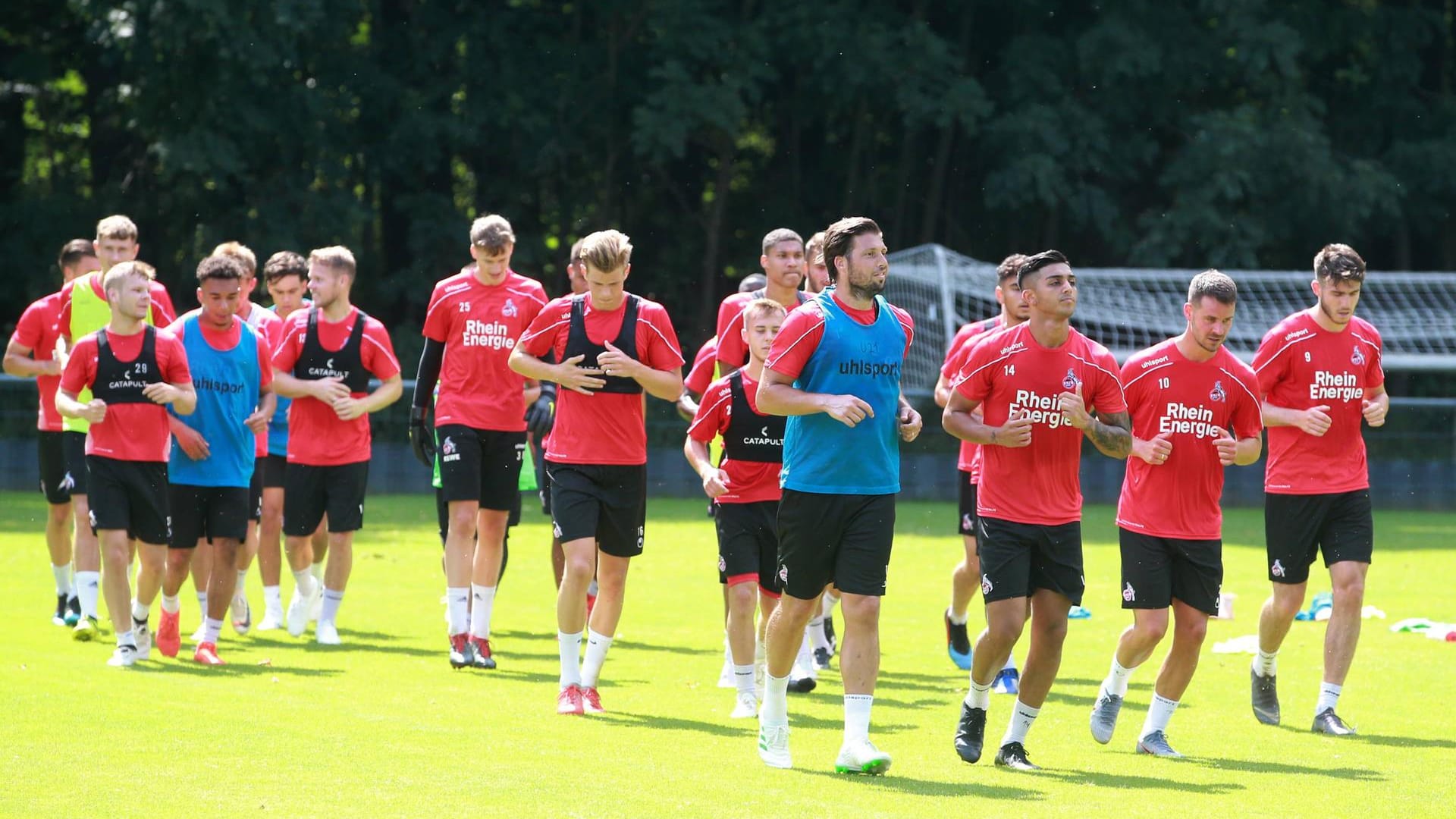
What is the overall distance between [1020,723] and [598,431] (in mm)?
2526

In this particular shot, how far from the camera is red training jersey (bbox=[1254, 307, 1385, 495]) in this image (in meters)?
8.80

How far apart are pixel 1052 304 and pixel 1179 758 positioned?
6.92 ft

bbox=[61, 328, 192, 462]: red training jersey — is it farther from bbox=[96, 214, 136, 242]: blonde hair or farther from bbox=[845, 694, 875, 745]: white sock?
bbox=[845, 694, 875, 745]: white sock

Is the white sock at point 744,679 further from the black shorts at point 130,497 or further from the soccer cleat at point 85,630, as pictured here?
the soccer cleat at point 85,630

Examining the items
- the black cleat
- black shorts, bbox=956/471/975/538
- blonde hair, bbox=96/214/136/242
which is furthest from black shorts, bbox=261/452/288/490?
the black cleat

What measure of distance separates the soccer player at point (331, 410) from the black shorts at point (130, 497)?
4.17 feet

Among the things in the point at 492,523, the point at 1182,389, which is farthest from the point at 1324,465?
the point at 492,523

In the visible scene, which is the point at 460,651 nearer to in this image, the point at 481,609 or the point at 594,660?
the point at 481,609

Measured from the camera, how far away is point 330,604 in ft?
35.5

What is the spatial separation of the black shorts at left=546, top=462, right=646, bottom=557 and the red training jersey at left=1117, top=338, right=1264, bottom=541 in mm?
2340

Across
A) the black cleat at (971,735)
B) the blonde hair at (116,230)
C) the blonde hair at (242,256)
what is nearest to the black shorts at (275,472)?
the blonde hair at (242,256)

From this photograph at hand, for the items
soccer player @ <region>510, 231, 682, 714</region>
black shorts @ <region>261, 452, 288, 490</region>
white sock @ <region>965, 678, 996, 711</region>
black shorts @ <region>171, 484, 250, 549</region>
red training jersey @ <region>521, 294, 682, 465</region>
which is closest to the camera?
white sock @ <region>965, 678, 996, 711</region>

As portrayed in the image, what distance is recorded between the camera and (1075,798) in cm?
658

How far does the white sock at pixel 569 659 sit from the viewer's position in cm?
841
